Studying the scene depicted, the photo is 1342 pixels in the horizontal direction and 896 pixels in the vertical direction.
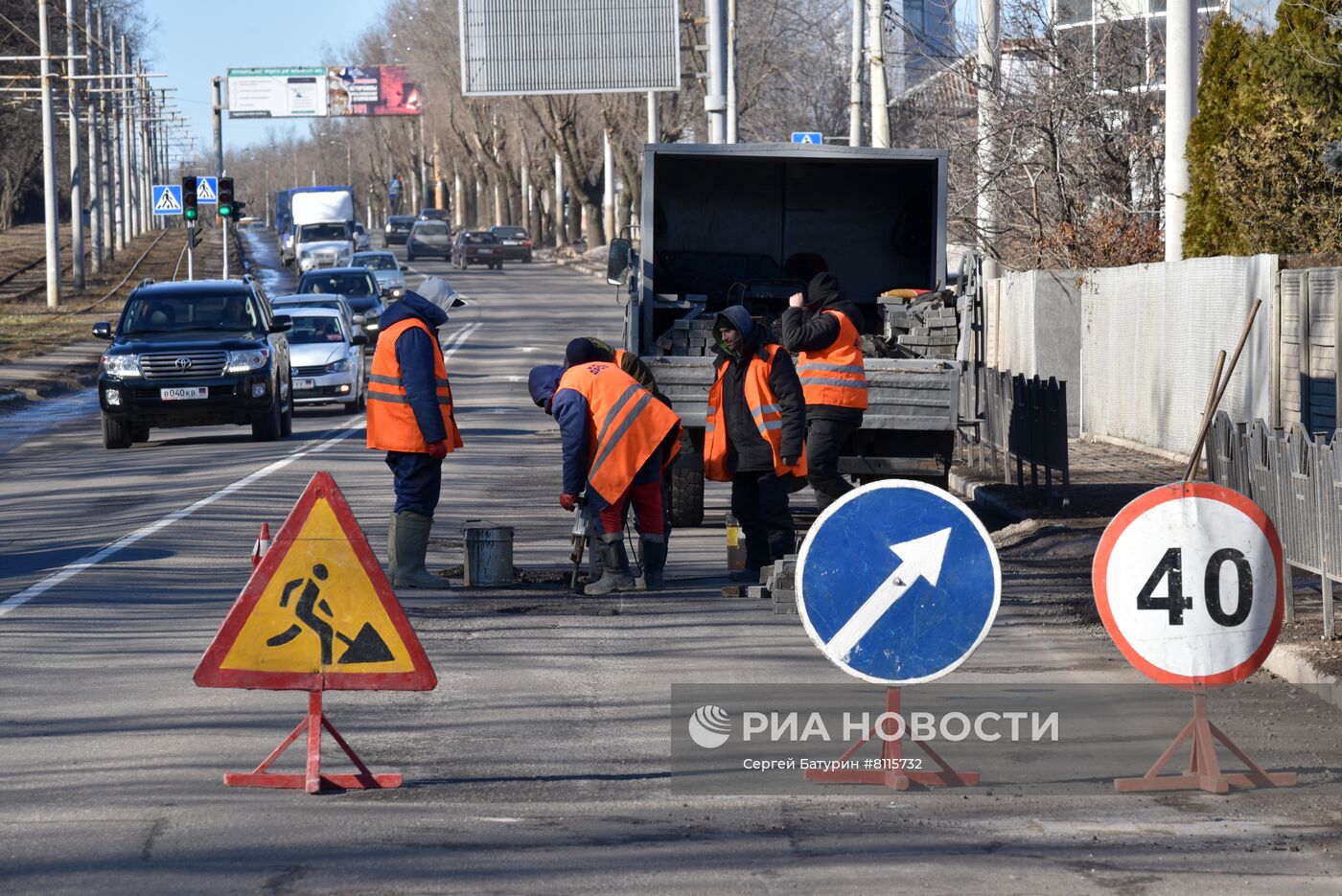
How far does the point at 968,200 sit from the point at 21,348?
2166cm

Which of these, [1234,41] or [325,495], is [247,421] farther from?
[325,495]

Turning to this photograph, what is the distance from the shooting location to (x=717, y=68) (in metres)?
35.3

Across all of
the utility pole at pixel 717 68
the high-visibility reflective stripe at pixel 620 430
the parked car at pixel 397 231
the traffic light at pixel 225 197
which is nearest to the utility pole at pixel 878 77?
the utility pole at pixel 717 68

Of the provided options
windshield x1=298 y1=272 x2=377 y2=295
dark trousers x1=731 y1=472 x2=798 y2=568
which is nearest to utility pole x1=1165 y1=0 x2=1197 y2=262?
dark trousers x1=731 y1=472 x2=798 y2=568

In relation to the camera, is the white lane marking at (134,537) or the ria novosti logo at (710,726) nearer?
the ria novosti logo at (710,726)

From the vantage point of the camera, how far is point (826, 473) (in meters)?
13.2

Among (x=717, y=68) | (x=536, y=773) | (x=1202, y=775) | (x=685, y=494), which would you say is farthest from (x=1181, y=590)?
(x=717, y=68)

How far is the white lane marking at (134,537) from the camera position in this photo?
1162 cm

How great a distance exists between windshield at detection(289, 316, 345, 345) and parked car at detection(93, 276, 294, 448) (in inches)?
169

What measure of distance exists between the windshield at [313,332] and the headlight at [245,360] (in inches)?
207

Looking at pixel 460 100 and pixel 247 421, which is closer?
pixel 247 421

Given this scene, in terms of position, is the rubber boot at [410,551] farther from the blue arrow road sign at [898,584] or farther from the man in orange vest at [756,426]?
the blue arrow road sign at [898,584]

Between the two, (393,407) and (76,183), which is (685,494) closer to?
(393,407)

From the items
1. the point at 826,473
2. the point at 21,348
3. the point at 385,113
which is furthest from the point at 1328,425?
the point at 385,113
